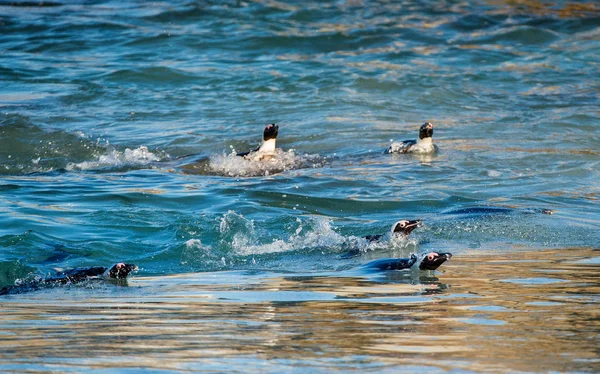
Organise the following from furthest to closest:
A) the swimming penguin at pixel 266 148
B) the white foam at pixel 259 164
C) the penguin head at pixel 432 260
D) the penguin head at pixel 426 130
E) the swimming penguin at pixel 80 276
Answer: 1. the penguin head at pixel 426 130
2. the swimming penguin at pixel 266 148
3. the white foam at pixel 259 164
4. the penguin head at pixel 432 260
5. the swimming penguin at pixel 80 276

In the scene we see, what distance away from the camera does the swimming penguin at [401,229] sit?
839 cm

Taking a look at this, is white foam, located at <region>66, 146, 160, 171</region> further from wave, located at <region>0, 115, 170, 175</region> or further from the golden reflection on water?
the golden reflection on water

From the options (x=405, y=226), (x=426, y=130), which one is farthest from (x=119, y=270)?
(x=426, y=130)

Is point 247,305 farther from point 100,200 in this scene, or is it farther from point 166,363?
point 100,200

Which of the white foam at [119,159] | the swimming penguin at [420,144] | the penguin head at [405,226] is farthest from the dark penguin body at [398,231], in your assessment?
the white foam at [119,159]

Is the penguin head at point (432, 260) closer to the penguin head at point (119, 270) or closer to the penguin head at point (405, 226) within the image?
the penguin head at point (405, 226)

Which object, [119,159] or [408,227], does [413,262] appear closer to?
[408,227]

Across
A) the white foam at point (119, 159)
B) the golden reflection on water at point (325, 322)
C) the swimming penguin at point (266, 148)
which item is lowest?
the white foam at point (119, 159)

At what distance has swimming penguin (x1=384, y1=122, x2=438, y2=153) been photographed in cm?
1332

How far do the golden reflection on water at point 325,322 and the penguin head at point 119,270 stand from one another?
8 centimetres

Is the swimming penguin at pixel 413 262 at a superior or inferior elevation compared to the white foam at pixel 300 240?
superior

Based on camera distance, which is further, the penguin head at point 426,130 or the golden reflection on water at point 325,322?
the penguin head at point 426,130

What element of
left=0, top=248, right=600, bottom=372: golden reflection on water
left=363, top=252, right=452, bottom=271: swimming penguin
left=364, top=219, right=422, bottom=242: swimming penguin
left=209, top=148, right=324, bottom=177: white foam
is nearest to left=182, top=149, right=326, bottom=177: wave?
left=209, top=148, right=324, bottom=177: white foam

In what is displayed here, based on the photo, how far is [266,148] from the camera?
516 inches
